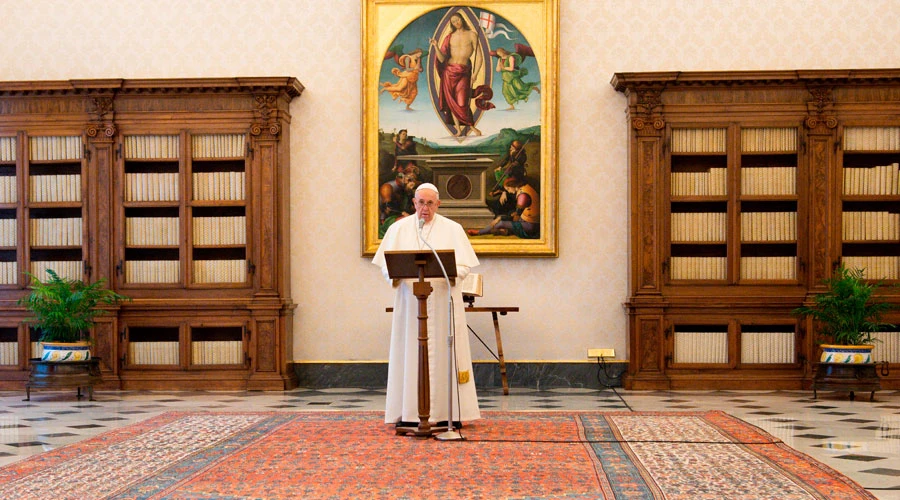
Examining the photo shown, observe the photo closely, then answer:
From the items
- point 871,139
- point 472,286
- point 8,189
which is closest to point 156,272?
point 8,189

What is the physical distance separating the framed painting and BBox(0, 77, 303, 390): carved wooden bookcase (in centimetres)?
89

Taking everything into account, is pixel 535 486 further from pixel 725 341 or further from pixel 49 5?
pixel 49 5

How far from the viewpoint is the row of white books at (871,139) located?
9.19 meters

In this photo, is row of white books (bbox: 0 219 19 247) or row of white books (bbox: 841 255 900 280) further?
row of white books (bbox: 0 219 19 247)

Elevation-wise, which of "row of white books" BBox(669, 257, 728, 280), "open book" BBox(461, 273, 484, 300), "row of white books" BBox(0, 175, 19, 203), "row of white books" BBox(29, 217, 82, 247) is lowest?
"open book" BBox(461, 273, 484, 300)

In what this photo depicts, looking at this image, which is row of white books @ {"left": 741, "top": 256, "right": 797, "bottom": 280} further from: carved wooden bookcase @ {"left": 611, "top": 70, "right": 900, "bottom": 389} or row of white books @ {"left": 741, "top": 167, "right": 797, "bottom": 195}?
row of white books @ {"left": 741, "top": 167, "right": 797, "bottom": 195}

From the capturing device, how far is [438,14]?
9602 mm

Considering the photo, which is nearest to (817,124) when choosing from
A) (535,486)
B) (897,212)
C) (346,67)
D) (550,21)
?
(897,212)

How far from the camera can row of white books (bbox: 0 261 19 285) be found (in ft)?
31.1

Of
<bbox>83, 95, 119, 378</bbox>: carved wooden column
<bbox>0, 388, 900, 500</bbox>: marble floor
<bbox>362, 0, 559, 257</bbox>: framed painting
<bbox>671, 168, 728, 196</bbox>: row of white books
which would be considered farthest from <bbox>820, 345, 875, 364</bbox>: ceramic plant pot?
<bbox>83, 95, 119, 378</bbox>: carved wooden column

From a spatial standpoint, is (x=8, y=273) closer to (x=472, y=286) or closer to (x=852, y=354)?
(x=472, y=286)

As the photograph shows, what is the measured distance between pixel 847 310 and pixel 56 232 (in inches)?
282

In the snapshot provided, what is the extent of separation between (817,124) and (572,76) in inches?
89.4

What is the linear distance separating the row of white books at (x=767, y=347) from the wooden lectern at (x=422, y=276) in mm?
4087
